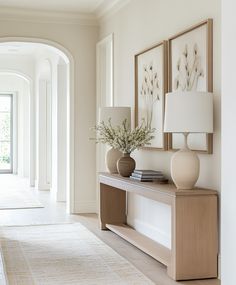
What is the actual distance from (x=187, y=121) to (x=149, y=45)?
5.70 ft

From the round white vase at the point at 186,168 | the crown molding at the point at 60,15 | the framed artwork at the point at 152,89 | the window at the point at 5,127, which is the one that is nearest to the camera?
the round white vase at the point at 186,168

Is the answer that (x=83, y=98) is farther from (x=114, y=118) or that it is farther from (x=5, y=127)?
(x=5, y=127)

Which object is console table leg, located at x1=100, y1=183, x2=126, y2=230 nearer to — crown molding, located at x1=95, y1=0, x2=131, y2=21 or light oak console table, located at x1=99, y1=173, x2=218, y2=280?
light oak console table, located at x1=99, y1=173, x2=218, y2=280

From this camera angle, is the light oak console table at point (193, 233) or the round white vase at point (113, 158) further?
the round white vase at point (113, 158)

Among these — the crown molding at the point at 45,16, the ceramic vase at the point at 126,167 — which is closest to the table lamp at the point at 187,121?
the ceramic vase at the point at 126,167

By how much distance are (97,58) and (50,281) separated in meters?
4.21

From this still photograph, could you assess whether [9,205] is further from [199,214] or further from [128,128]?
[199,214]

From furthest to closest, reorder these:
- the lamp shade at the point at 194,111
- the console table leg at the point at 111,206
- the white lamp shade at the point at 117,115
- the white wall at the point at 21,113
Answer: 1. the white wall at the point at 21,113
2. the console table leg at the point at 111,206
3. the white lamp shade at the point at 117,115
4. the lamp shade at the point at 194,111

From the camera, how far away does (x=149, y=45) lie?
5348mm

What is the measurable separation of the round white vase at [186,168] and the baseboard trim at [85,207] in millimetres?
3544

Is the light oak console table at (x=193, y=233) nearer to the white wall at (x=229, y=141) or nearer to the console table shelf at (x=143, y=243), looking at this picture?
the console table shelf at (x=143, y=243)

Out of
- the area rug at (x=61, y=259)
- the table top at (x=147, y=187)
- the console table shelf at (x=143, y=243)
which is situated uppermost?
the table top at (x=147, y=187)

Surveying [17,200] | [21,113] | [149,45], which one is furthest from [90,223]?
[21,113]

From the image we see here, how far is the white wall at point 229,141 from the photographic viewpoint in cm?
265
